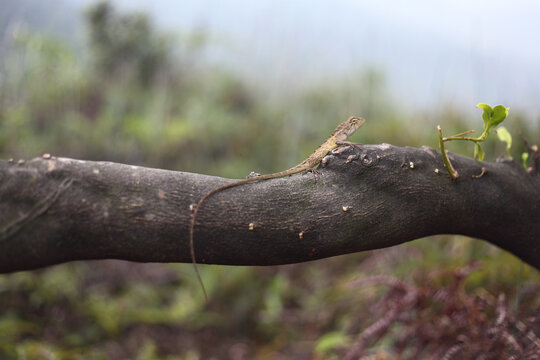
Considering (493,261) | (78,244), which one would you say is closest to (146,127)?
(493,261)

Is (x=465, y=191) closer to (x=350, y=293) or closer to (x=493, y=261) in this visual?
(x=493, y=261)

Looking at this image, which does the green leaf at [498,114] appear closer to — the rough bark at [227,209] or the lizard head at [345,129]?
the rough bark at [227,209]

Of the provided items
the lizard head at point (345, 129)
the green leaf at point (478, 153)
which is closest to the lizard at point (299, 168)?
the lizard head at point (345, 129)

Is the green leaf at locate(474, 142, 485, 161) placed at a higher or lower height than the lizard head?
higher

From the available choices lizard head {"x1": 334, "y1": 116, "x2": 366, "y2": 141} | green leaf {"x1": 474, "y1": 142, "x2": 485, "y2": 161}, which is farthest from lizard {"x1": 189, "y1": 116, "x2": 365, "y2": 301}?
green leaf {"x1": 474, "y1": 142, "x2": 485, "y2": 161}

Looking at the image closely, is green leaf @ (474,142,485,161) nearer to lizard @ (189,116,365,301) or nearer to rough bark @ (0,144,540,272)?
rough bark @ (0,144,540,272)

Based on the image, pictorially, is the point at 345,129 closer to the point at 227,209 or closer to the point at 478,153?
the point at 478,153

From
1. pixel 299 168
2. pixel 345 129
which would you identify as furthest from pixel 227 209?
pixel 345 129
